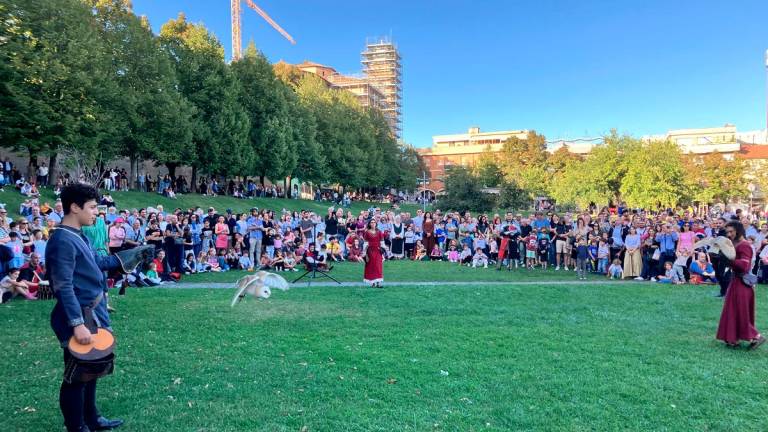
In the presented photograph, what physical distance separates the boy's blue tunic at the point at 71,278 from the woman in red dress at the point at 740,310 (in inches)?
321

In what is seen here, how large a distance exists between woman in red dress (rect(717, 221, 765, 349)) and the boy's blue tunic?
816 centimetres

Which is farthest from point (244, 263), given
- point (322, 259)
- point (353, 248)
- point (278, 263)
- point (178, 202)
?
point (178, 202)

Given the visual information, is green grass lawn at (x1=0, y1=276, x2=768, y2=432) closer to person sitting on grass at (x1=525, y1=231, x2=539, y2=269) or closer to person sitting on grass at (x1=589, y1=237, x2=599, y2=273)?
person sitting on grass at (x1=589, y1=237, x2=599, y2=273)

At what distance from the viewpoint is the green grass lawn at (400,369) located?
15.4 feet

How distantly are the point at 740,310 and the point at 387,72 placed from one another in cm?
12657

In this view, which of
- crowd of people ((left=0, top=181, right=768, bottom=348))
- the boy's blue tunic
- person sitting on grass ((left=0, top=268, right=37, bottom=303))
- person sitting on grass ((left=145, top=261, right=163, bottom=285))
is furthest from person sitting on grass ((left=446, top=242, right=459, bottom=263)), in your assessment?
the boy's blue tunic

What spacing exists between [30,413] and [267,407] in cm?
225

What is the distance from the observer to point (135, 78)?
29781 millimetres

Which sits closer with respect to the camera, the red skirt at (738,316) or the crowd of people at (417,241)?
the red skirt at (738,316)

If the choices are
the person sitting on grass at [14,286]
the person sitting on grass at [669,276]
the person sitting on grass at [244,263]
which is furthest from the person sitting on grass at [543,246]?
the person sitting on grass at [14,286]

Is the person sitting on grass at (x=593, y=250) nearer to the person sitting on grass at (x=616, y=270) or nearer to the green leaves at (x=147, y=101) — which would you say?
the person sitting on grass at (x=616, y=270)

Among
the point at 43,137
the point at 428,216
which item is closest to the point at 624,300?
the point at 428,216

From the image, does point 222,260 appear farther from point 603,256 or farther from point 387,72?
point 387,72

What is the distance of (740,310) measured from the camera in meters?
7.18
